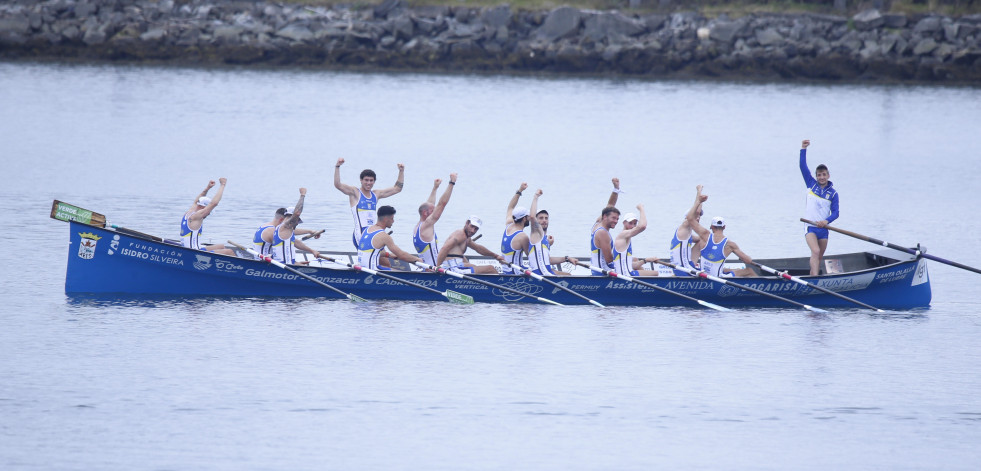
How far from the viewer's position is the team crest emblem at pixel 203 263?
19.2 metres

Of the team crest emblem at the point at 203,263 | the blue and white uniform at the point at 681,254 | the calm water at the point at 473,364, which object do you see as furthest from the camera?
the blue and white uniform at the point at 681,254

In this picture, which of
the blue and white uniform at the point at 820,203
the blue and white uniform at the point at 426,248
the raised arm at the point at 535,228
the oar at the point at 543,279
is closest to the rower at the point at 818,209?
the blue and white uniform at the point at 820,203

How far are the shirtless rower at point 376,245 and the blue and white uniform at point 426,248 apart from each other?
355mm

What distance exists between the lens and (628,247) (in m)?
20.0

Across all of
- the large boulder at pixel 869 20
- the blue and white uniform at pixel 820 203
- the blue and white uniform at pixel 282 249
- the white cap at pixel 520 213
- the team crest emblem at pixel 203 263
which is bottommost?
the team crest emblem at pixel 203 263

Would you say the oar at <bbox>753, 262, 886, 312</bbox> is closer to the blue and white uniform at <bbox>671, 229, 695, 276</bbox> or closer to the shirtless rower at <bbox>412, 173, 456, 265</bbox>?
the blue and white uniform at <bbox>671, 229, 695, 276</bbox>

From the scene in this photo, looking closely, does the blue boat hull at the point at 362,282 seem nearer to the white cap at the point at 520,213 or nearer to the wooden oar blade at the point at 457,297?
the wooden oar blade at the point at 457,297

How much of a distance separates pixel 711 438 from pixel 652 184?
2280 cm

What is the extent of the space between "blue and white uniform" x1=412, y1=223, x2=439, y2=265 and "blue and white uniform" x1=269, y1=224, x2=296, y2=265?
7.09 ft

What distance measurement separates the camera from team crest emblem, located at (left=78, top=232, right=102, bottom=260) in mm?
18609

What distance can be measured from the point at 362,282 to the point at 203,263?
270cm

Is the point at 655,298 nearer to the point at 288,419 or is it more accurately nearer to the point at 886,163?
the point at 288,419

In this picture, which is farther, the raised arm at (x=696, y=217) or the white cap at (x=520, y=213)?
the white cap at (x=520, y=213)

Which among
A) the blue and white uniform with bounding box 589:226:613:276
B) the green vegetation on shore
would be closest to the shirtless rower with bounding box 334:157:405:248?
the blue and white uniform with bounding box 589:226:613:276
